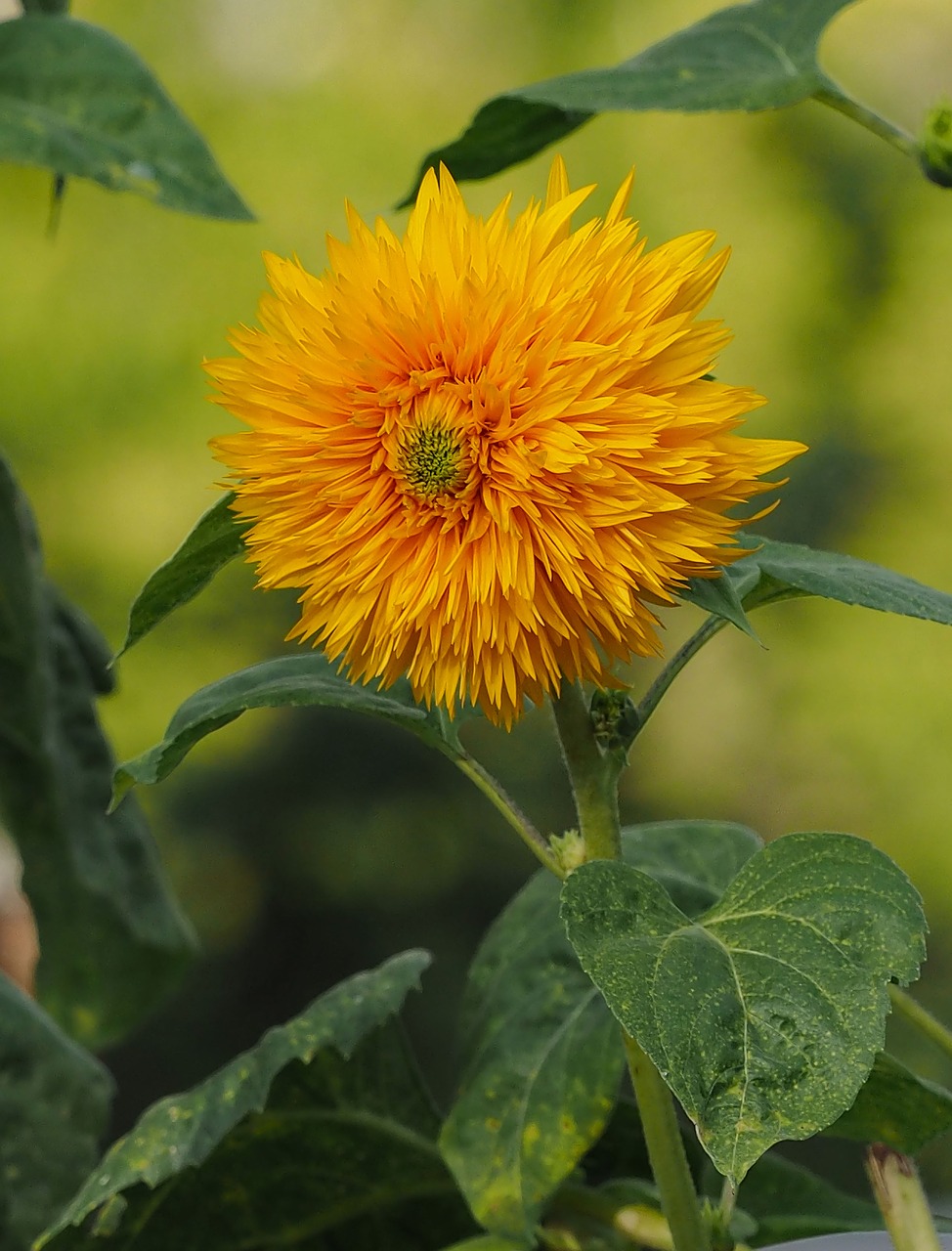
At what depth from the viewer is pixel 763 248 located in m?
2.02

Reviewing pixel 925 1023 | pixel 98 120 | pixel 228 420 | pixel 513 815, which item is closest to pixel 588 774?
pixel 513 815

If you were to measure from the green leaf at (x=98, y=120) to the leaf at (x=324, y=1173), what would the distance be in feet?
0.73

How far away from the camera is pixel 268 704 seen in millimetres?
327

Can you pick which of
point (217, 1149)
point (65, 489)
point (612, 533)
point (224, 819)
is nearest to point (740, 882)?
point (612, 533)

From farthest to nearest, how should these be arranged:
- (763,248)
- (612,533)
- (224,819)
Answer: (763,248) < (224,819) < (612,533)

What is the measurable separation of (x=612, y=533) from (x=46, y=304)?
1.77 m

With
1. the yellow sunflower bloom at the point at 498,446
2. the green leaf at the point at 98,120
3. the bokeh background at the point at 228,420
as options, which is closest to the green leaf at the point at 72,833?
the green leaf at the point at 98,120

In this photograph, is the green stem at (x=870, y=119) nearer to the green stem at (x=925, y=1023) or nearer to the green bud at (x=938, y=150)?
the green bud at (x=938, y=150)

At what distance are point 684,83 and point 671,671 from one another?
0.16 m

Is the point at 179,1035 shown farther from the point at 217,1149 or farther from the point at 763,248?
the point at 217,1149

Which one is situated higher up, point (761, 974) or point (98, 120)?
point (98, 120)

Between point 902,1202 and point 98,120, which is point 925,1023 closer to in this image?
point 902,1202

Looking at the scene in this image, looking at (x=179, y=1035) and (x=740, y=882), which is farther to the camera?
(x=179, y=1035)

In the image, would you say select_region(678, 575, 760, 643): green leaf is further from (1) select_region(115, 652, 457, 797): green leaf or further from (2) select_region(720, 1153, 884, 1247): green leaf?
(2) select_region(720, 1153, 884, 1247): green leaf
